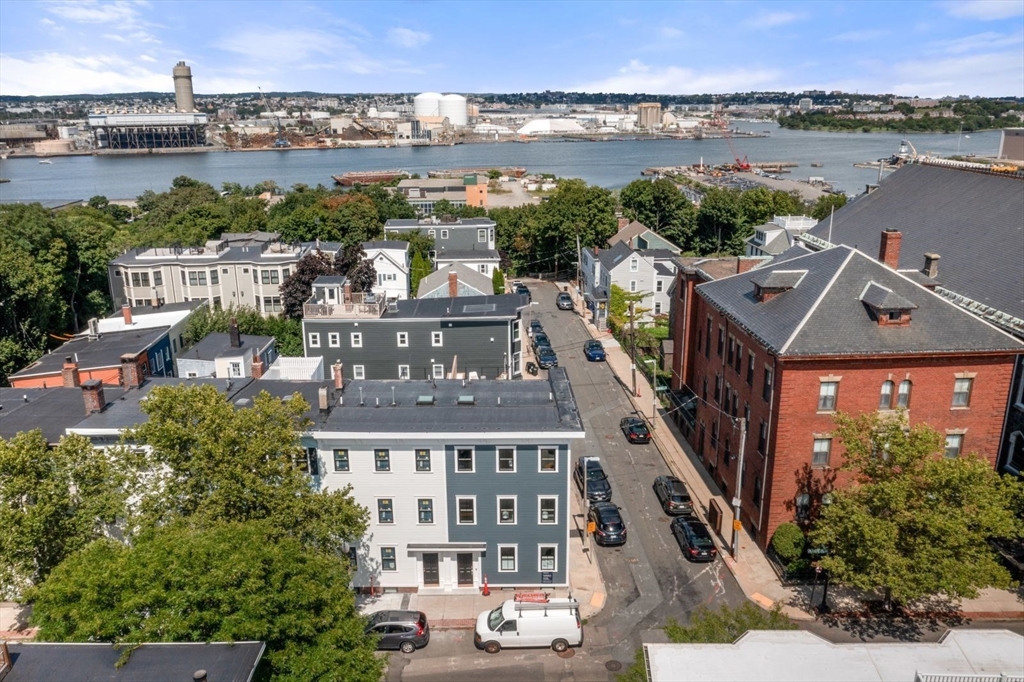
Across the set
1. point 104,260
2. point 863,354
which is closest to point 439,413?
point 863,354

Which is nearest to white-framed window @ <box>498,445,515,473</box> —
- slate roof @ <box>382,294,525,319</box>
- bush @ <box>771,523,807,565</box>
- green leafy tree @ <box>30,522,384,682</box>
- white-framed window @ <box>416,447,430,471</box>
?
white-framed window @ <box>416,447,430,471</box>

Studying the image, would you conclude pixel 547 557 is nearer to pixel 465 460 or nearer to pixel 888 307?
pixel 465 460

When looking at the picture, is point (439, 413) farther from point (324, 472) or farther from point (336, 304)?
point (336, 304)

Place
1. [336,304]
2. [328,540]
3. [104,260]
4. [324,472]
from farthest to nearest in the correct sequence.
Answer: [104,260]
[336,304]
[324,472]
[328,540]

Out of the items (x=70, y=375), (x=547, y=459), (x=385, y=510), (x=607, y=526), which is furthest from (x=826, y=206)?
(x=70, y=375)

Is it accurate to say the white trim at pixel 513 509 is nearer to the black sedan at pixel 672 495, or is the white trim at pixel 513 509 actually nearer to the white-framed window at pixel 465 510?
the white-framed window at pixel 465 510

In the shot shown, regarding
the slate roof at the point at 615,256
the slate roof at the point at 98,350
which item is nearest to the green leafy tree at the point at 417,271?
the slate roof at the point at 615,256

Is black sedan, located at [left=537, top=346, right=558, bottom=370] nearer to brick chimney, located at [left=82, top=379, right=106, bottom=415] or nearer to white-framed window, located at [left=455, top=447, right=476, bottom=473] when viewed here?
white-framed window, located at [left=455, top=447, right=476, bottom=473]
